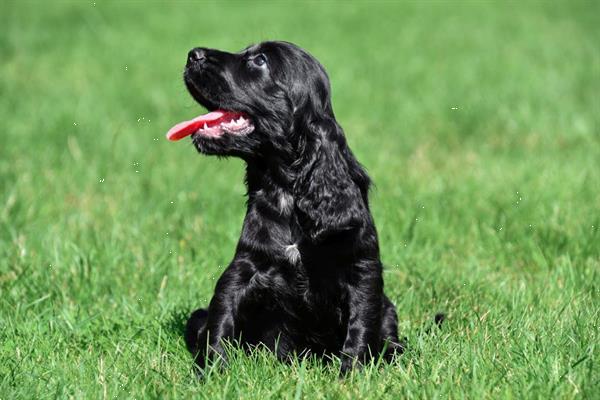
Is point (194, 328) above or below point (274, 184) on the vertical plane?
below

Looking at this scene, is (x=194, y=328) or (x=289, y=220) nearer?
(x=289, y=220)

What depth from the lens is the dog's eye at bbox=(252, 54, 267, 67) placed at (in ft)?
13.0

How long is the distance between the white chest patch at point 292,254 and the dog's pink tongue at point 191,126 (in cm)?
64

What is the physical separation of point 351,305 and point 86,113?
514cm

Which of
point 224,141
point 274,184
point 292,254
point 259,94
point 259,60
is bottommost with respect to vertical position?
point 292,254

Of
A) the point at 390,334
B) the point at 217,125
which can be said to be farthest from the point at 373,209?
the point at 217,125

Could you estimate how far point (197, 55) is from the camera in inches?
157

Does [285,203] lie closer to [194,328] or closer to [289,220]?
[289,220]

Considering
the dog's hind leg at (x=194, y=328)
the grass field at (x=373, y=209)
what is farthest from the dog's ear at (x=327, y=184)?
the dog's hind leg at (x=194, y=328)

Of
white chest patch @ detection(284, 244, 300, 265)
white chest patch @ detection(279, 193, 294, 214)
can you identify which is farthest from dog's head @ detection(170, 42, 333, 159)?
white chest patch @ detection(284, 244, 300, 265)

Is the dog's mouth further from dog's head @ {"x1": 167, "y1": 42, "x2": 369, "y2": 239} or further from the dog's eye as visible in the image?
the dog's eye

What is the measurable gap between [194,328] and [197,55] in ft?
3.81

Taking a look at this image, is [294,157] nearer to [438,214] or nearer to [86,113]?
[438,214]

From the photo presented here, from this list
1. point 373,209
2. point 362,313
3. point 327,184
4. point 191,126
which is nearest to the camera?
point 362,313
